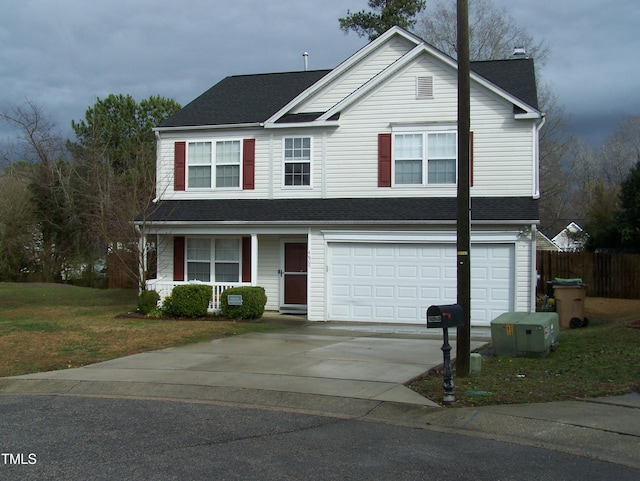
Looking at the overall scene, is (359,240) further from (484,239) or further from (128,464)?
(128,464)

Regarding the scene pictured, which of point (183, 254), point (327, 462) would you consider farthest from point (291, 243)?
point (327, 462)

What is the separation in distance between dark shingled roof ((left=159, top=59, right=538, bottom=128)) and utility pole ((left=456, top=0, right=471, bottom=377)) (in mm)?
8716

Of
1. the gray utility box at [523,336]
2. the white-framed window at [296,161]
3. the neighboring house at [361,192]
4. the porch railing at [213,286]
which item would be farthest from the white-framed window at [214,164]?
the gray utility box at [523,336]

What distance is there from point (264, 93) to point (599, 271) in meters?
15.5

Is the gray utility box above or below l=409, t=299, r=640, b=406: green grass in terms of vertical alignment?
above

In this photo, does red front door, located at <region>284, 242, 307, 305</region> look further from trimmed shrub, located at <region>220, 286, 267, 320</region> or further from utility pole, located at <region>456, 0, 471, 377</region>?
utility pole, located at <region>456, 0, 471, 377</region>

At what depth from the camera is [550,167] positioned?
35.7m

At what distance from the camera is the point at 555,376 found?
9555 millimetres

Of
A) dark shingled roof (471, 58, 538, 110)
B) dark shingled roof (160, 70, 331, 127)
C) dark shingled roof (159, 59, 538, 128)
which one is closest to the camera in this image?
dark shingled roof (471, 58, 538, 110)

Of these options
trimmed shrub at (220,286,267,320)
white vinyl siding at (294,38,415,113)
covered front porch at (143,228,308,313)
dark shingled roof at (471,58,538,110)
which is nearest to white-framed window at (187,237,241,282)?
covered front porch at (143,228,308,313)

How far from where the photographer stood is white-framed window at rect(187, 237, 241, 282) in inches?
766

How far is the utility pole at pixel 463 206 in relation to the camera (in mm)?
9073

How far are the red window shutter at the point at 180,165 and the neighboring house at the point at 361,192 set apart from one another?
43mm

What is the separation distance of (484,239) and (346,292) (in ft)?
12.8
